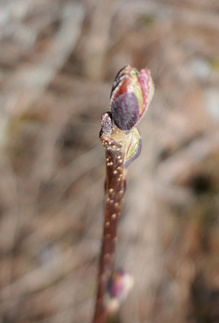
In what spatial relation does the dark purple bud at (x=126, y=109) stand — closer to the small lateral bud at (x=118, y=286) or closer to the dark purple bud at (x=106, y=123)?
the dark purple bud at (x=106, y=123)

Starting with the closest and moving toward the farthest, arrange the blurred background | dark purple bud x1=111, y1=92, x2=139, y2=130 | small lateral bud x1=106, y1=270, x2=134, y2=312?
dark purple bud x1=111, y1=92, x2=139, y2=130 → small lateral bud x1=106, y1=270, x2=134, y2=312 → the blurred background

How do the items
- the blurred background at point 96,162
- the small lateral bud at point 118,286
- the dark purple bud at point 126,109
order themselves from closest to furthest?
the dark purple bud at point 126,109 → the small lateral bud at point 118,286 → the blurred background at point 96,162

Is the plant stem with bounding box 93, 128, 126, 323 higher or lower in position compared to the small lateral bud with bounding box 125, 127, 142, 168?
lower

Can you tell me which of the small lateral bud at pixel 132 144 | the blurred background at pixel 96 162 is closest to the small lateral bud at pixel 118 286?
the small lateral bud at pixel 132 144

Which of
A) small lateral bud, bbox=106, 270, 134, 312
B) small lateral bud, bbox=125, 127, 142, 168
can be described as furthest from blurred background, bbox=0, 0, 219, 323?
small lateral bud, bbox=125, 127, 142, 168

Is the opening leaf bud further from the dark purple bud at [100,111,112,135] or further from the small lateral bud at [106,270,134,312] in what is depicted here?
the small lateral bud at [106,270,134,312]

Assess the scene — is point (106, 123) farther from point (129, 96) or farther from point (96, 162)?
point (96, 162)
